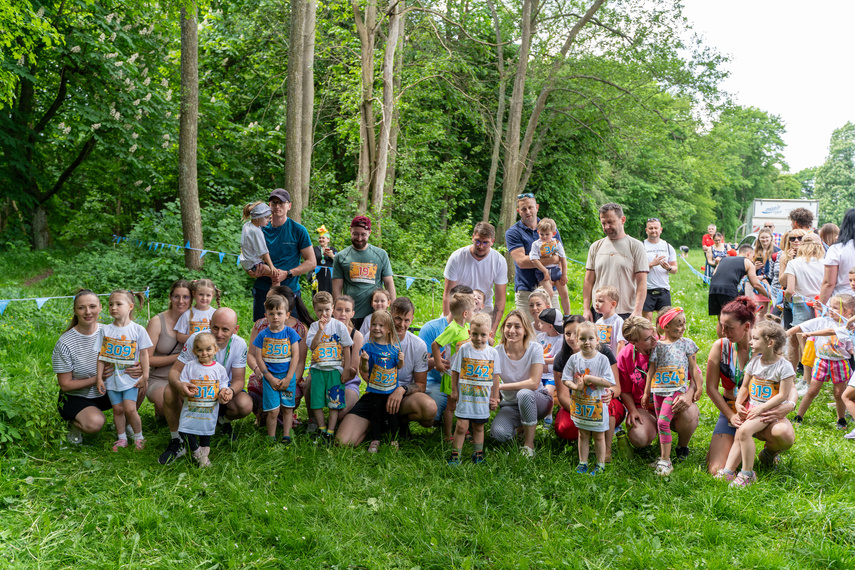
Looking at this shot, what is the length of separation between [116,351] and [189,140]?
5.81 meters

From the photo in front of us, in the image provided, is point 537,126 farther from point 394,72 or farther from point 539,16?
point 394,72

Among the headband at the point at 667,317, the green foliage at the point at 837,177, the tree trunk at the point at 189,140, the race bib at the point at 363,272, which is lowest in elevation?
the headband at the point at 667,317

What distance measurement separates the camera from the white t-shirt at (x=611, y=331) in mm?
5574

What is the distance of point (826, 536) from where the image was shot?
12.1 feet

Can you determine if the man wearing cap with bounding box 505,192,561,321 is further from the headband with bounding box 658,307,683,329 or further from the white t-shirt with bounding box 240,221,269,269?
the white t-shirt with bounding box 240,221,269,269

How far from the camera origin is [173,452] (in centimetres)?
481

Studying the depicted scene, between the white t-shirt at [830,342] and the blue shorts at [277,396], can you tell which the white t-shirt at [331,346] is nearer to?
the blue shorts at [277,396]

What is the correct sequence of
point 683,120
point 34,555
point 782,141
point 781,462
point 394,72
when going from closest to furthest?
point 34,555 < point 781,462 < point 394,72 < point 683,120 < point 782,141

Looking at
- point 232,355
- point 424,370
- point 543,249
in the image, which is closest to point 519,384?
point 424,370

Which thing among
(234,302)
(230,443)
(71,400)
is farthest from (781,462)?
(234,302)

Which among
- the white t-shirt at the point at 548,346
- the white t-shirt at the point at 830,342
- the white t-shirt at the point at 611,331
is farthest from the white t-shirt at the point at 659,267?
the white t-shirt at the point at 548,346

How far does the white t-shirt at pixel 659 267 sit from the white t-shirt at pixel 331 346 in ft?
13.6

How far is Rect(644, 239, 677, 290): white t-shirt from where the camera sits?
776 cm

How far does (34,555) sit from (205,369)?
5.44 ft
